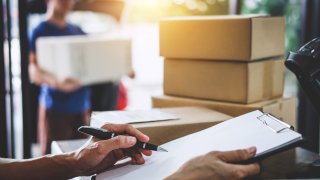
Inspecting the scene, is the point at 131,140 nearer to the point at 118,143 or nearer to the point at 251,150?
the point at 118,143

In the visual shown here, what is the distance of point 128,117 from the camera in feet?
4.33

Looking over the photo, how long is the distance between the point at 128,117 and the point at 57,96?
193 cm

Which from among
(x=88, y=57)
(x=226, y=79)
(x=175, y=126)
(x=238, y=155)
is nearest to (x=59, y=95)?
→ (x=88, y=57)

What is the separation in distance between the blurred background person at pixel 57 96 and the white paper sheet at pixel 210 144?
2.05 m

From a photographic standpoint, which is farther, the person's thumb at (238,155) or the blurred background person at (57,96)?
the blurred background person at (57,96)

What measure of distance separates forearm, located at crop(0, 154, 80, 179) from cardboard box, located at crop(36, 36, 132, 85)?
1.38m

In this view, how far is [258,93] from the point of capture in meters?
1.50

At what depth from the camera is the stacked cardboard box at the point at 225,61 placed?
1.45m

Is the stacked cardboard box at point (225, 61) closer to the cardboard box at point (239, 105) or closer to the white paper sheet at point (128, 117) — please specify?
the cardboard box at point (239, 105)

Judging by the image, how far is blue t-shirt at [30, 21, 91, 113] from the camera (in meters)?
3.13

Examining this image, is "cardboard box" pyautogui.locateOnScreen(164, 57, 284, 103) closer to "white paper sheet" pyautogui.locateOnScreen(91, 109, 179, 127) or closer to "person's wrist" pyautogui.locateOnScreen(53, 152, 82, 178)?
"white paper sheet" pyautogui.locateOnScreen(91, 109, 179, 127)

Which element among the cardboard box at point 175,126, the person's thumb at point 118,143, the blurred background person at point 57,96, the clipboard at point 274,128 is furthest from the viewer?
the blurred background person at point 57,96

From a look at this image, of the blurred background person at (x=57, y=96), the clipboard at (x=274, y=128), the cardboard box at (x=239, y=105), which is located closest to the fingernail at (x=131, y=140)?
the clipboard at (x=274, y=128)

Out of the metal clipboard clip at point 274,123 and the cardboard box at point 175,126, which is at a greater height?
the metal clipboard clip at point 274,123
